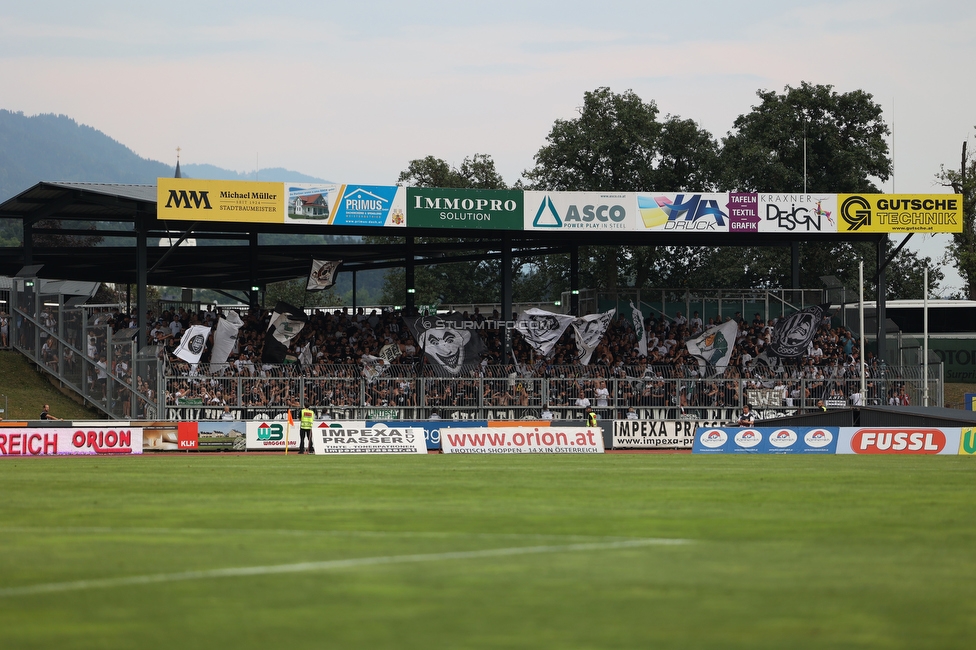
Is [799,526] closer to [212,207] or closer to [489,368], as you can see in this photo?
[489,368]

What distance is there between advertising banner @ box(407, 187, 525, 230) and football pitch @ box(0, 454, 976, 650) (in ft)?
85.5

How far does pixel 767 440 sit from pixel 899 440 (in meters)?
3.86

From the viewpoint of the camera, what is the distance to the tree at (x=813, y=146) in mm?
69562

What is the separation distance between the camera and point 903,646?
6.03 m

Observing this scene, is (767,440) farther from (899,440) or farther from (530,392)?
(530,392)

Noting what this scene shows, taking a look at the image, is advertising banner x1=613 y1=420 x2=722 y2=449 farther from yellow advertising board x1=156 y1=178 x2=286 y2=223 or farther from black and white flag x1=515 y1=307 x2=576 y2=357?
yellow advertising board x1=156 y1=178 x2=286 y2=223

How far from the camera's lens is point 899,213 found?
4556cm

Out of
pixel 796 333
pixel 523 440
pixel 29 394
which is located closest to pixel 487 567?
pixel 523 440

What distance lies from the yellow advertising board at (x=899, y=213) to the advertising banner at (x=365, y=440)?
2112 cm

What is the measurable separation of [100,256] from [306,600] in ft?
162

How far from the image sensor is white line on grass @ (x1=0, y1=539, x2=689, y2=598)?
25.2ft

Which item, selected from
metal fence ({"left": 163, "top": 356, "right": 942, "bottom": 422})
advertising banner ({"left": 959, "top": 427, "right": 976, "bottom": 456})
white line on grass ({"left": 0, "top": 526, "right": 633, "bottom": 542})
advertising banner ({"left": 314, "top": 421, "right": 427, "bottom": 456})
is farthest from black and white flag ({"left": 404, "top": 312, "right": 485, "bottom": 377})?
white line on grass ({"left": 0, "top": 526, "right": 633, "bottom": 542})

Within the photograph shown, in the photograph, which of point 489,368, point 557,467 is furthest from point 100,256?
point 557,467

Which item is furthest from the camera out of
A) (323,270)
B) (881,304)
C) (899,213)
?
(881,304)
